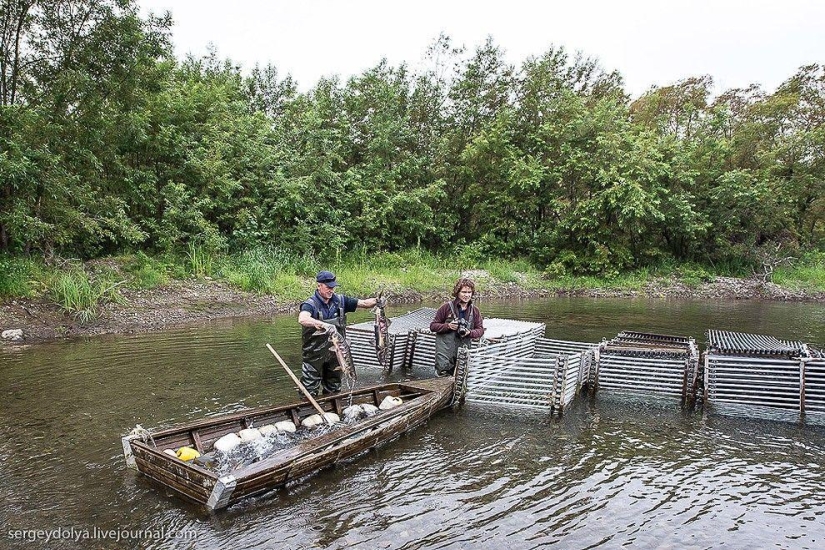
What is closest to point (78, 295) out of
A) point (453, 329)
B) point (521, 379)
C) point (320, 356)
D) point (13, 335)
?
point (13, 335)

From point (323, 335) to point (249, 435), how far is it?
1.65 metres

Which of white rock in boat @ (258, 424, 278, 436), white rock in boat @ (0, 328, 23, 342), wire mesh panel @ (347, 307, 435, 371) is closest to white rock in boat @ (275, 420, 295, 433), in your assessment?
white rock in boat @ (258, 424, 278, 436)

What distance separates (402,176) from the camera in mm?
27844

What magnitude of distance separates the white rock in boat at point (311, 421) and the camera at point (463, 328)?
Answer: 2.77 m

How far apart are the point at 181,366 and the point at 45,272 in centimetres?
740

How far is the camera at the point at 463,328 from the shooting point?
28.6 feet

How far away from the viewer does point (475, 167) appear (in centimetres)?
2891

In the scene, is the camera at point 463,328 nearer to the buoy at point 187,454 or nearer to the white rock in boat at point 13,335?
the buoy at point 187,454

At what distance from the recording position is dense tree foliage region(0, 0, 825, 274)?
20469mm

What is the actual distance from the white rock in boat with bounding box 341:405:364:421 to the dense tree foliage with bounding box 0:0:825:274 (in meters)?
12.9

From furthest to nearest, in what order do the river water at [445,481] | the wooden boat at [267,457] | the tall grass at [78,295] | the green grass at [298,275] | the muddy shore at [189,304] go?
the green grass at [298,275], the tall grass at [78,295], the muddy shore at [189,304], the wooden boat at [267,457], the river water at [445,481]

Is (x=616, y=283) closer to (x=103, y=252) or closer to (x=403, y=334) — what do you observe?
(x=403, y=334)

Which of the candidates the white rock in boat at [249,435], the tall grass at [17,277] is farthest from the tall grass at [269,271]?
the white rock in boat at [249,435]

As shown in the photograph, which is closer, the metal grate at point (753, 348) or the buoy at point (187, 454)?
the buoy at point (187, 454)
